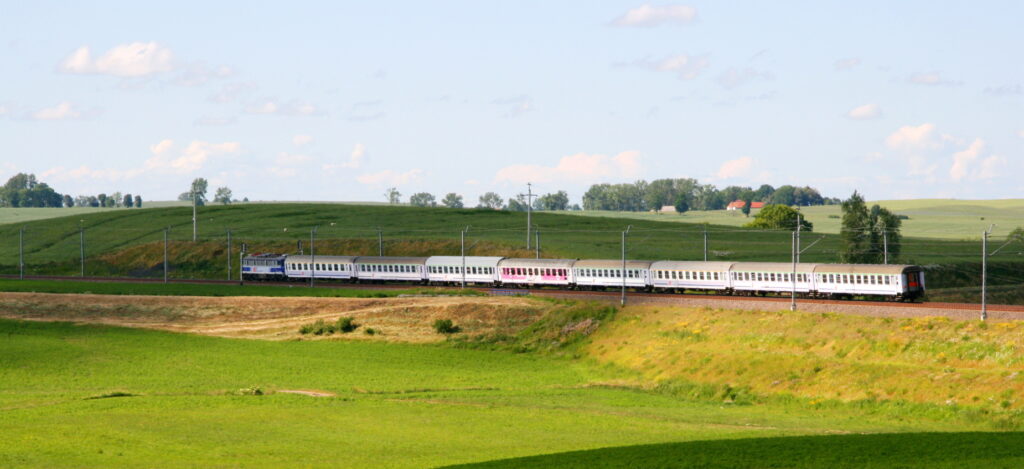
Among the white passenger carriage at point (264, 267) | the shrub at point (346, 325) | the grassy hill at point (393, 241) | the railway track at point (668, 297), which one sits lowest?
the shrub at point (346, 325)

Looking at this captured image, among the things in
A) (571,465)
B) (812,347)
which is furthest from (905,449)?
(812,347)

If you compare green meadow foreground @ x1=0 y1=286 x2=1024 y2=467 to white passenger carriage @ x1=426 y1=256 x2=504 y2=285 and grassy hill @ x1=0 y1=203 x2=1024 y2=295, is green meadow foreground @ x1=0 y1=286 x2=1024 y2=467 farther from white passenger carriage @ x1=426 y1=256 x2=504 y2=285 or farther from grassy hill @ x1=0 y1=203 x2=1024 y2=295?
grassy hill @ x1=0 y1=203 x2=1024 y2=295

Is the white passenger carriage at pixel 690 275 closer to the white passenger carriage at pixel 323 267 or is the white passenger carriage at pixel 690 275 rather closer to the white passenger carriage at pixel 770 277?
the white passenger carriage at pixel 770 277

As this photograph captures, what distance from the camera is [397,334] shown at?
79.2 metres

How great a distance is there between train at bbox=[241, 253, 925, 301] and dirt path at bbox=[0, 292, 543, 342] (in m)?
10.1

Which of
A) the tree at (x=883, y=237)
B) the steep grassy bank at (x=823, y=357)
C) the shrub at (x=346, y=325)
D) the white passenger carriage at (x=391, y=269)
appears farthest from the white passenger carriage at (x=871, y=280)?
the white passenger carriage at (x=391, y=269)

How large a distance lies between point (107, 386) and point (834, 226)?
15413cm

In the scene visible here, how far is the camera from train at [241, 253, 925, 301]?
74.8m

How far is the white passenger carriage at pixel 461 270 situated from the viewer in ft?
323

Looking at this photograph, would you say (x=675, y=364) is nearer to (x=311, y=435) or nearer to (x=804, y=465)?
(x=311, y=435)

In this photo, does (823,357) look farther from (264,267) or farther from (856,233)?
(264,267)

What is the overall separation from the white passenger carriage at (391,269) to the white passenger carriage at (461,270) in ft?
3.70

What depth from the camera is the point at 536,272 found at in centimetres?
9488

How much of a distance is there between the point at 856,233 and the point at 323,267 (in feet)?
170
